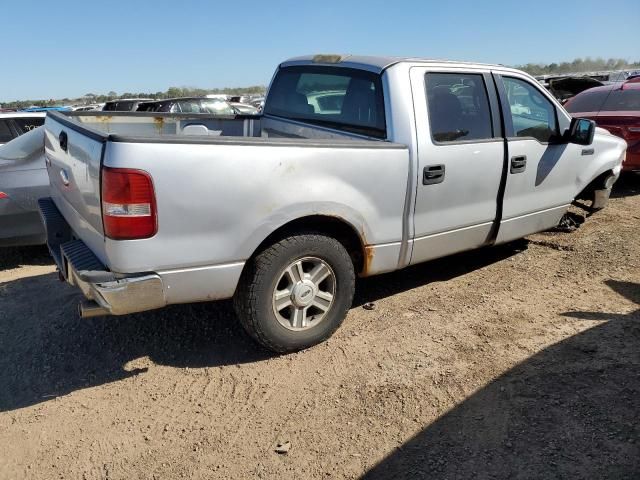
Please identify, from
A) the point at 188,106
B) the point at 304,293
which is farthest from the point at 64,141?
the point at 188,106

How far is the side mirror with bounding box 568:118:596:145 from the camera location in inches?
184

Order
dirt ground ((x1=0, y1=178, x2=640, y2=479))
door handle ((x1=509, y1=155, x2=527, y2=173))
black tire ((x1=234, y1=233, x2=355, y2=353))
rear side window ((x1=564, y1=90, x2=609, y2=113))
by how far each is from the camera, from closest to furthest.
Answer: dirt ground ((x1=0, y1=178, x2=640, y2=479)) → black tire ((x1=234, y1=233, x2=355, y2=353)) → door handle ((x1=509, y1=155, x2=527, y2=173)) → rear side window ((x1=564, y1=90, x2=609, y2=113))

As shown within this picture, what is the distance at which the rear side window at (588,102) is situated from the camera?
816 centimetres

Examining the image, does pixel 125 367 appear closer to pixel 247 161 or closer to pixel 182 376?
pixel 182 376

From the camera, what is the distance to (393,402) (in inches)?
117

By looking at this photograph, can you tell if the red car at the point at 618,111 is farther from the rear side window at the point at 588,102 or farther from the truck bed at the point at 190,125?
the truck bed at the point at 190,125

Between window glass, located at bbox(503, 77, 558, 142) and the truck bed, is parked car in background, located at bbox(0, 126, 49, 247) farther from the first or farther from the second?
window glass, located at bbox(503, 77, 558, 142)

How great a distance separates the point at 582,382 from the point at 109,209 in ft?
9.19

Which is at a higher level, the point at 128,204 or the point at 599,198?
the point at 128,204

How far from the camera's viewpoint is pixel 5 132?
6477 millimetres

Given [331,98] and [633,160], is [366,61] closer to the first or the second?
[331,98]

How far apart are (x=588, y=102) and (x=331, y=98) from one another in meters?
5.97

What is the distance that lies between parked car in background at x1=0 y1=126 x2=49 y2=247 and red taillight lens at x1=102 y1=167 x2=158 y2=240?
2.70 m

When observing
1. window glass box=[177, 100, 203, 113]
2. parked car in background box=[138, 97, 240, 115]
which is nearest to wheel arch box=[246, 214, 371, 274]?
parked car in background box=[138, 97, 240, 115]
